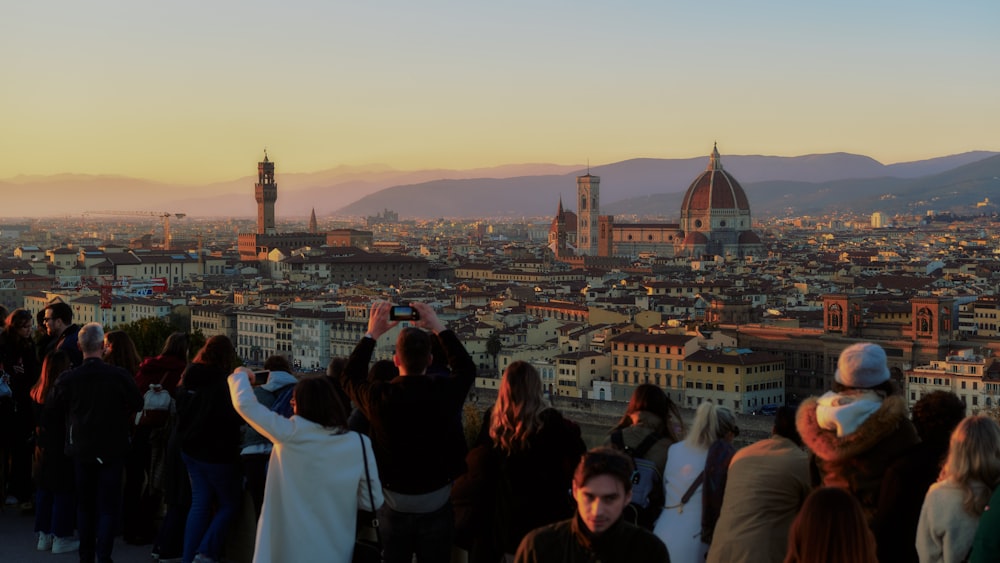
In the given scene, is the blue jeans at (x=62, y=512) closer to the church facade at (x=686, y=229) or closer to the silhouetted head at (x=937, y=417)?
the silhouetted head at (x=937, y=417)

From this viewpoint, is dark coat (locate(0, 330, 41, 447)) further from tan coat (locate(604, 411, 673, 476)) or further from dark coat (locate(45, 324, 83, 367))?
tan coat (locate(604, 411, 673, 476))

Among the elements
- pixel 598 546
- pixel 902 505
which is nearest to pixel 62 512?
pixel 598 546

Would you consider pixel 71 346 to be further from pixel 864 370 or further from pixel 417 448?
pixel 864 370

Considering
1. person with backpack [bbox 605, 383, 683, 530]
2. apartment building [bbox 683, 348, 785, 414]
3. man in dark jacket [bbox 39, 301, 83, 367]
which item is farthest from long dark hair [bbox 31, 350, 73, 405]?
apartment building [bbox 683, 348, 785, 414]

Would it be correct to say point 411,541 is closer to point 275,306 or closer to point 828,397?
point 828,397

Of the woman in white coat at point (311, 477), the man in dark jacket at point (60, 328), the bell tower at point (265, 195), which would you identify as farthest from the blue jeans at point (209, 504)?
the bell tower at point (265, 195)

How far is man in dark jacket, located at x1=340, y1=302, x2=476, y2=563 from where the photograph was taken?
5.00 meters

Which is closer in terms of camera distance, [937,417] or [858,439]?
[858,439]

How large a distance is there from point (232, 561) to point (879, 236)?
150 meters

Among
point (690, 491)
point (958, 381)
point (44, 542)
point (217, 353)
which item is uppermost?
point (217, 353)

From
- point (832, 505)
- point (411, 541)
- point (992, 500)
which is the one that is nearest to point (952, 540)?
point (992, 500)

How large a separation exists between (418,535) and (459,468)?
0.25 meters

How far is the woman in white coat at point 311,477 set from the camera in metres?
4.80

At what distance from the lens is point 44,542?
21.1 feet
